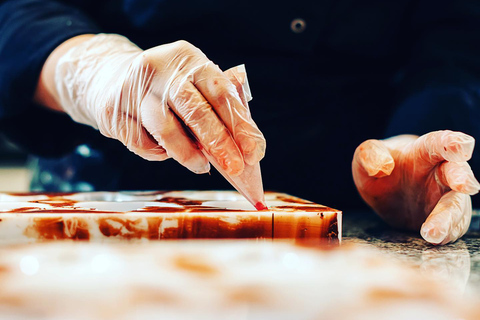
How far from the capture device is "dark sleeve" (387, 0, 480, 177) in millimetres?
1171

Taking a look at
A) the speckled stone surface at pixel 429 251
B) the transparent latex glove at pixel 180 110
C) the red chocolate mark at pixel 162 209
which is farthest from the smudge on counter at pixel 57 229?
the speckled stone surface at pixel 429 251

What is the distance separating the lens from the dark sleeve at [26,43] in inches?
44.1

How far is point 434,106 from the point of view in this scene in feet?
3.92

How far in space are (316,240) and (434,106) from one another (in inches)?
26.6

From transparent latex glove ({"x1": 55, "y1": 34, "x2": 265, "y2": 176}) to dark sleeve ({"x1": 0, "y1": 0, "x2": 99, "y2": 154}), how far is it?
325 mm

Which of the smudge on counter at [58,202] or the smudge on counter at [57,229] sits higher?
the smudge on counter at [58,202]

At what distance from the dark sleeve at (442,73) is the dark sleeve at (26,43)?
37.2 inches

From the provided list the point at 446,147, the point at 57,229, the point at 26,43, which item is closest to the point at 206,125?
the point at 57,229

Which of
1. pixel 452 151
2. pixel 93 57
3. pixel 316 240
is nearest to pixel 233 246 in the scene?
pixel 316 240

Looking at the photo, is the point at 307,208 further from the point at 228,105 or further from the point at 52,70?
the point at 52,70

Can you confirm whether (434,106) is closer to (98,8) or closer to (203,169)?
(203,169)

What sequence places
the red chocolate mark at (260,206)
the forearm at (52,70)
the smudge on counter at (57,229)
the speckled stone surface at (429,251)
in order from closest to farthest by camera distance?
the speckled stone surface at (429,251)
the smudge on counter at (57,229)
the red chocolate mark at (260,206)
the forearm at (52,70)

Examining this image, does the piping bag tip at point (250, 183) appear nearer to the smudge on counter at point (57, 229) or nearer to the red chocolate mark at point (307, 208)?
the red chocolate mark at point (307, 208)

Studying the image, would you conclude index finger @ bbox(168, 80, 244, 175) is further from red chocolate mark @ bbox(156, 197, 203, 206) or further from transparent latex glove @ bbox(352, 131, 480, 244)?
transparent latex glove @ bbox(352, 131, 480, 244)
